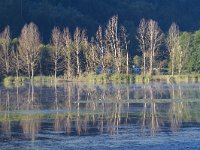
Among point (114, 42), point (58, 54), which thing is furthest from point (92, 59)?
point (58, 54)

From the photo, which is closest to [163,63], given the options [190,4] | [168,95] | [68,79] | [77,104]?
[68,79]

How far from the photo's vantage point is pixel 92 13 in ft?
405

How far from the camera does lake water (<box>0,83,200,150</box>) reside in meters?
18.9

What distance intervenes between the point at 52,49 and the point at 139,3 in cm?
5389

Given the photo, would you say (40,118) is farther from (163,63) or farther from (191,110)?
(163,63)

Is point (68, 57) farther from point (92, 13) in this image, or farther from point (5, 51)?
point (92, 13)

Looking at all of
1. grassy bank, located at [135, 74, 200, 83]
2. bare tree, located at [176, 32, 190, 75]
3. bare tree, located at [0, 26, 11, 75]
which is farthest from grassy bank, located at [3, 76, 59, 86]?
bare tree, located at [176, 32, 190, 75]

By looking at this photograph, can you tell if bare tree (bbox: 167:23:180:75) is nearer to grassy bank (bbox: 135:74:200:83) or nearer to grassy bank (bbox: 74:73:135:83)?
grassy bank (bbox: 135:74:200:83)

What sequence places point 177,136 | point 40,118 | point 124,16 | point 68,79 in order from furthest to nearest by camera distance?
point 124,16 < point 68,79 < point 40,118 < point 177,136

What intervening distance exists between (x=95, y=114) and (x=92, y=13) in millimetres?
97020

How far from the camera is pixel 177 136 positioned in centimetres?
1994

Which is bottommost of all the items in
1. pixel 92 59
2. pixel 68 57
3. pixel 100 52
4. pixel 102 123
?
pixel 102 123

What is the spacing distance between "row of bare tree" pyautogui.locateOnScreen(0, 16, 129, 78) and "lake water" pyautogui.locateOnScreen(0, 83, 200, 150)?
32.6m

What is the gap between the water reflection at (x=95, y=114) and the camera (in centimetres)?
2227
